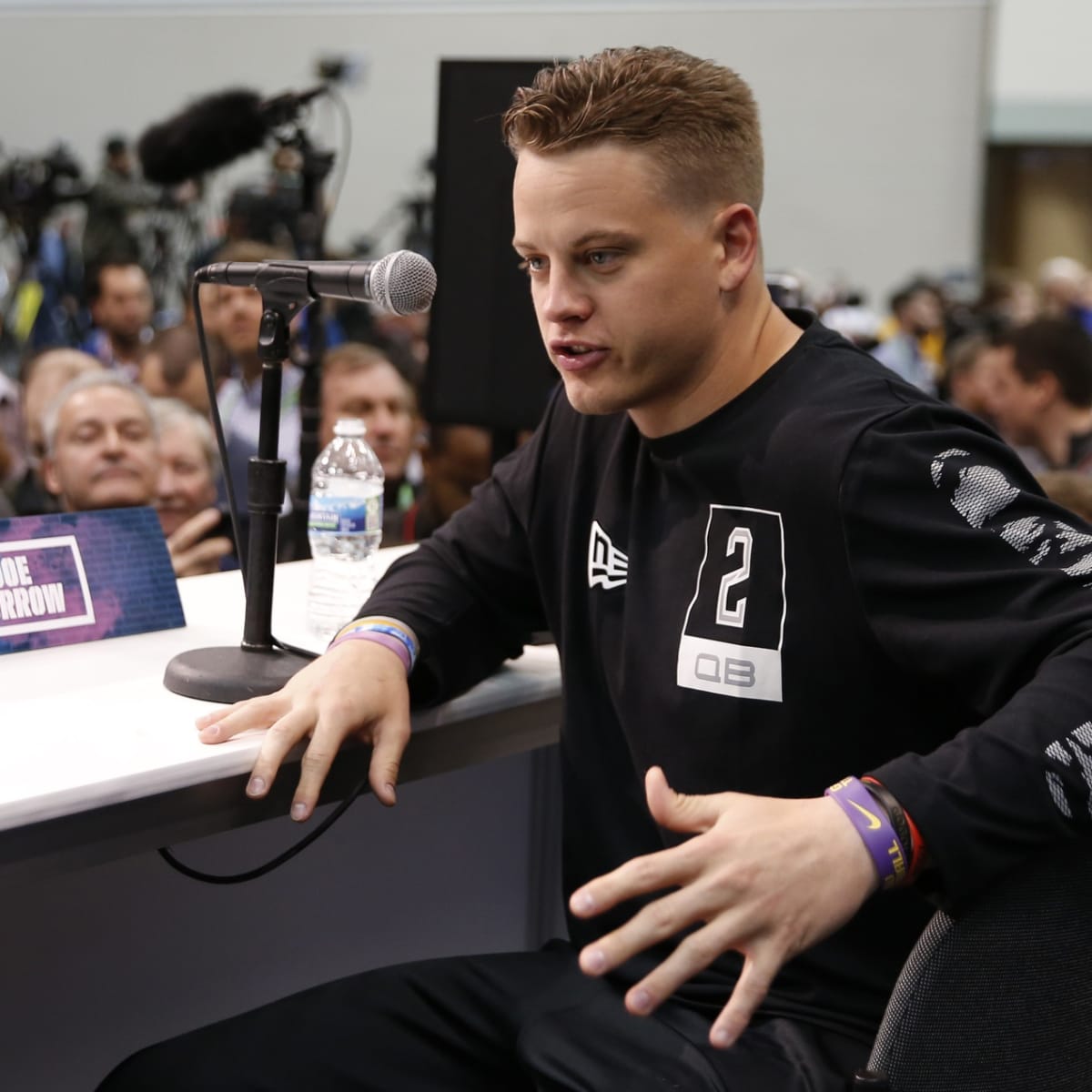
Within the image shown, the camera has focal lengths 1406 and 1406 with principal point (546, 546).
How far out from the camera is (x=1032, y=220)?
361 inches

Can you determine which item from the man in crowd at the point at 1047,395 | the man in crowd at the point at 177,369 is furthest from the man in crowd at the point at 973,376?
the man in crowd at the point at 177,369

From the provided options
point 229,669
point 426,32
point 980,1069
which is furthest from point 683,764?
point 426,32

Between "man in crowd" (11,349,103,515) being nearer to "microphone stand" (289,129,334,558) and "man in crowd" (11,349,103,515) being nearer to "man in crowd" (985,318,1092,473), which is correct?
"microphone stand" (289,129,334,558)

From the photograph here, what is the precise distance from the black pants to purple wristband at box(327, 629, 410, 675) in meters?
0.26

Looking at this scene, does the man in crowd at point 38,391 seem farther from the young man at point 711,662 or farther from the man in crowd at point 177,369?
the young man at point 711,662

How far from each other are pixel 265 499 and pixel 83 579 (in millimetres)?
275

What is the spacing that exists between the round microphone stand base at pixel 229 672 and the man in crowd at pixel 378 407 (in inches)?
66.1

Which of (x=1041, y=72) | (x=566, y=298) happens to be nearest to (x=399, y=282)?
(x=566, y=298)

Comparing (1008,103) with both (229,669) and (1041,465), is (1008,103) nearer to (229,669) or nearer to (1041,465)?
(1041,465)

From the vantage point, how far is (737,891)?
2.54 ft

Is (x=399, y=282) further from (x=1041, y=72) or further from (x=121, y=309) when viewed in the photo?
(x=1041, y=72)

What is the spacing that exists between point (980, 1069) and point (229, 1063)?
591 mm

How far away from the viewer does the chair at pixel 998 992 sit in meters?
0.80

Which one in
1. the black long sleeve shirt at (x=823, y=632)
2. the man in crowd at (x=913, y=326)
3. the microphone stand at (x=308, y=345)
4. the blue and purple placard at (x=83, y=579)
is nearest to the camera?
the black long sleeve shirt at (x=823, y=632)
